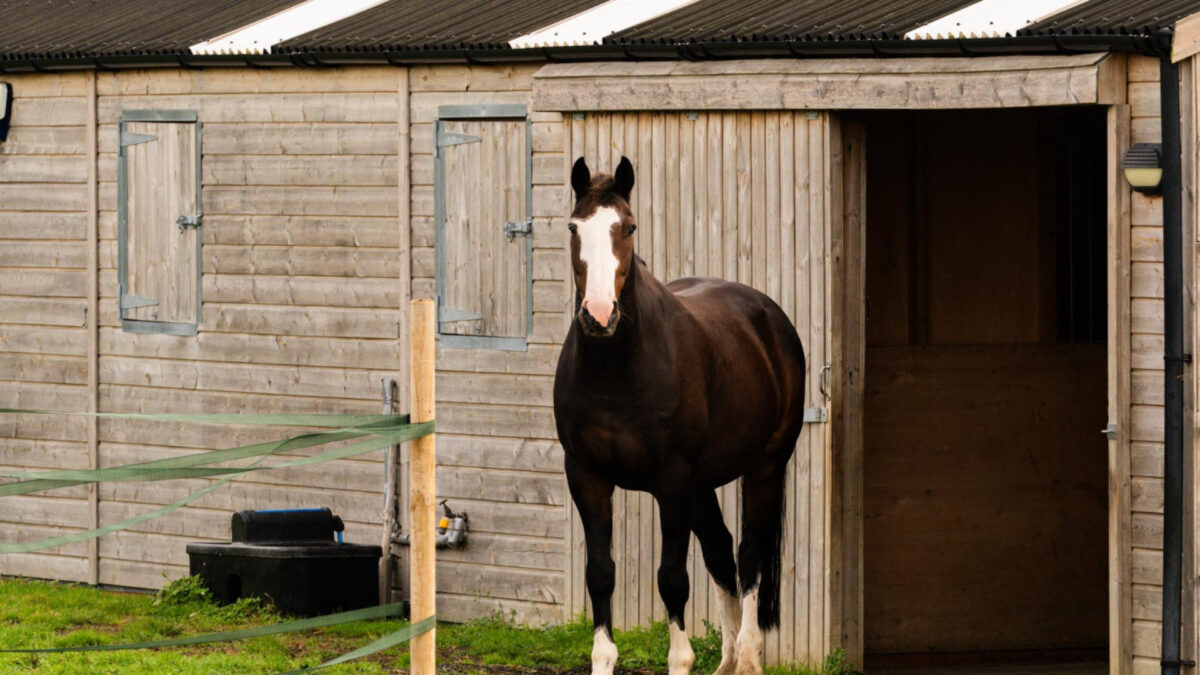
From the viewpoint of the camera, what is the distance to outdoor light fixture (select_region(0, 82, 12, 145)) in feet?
41.6

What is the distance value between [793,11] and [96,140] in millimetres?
4625

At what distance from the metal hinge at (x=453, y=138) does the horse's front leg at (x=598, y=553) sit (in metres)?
2.91

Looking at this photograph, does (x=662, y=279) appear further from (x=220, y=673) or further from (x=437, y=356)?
(x=220, y=673)

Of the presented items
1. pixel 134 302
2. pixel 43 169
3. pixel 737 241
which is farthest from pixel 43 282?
pixel 737 241

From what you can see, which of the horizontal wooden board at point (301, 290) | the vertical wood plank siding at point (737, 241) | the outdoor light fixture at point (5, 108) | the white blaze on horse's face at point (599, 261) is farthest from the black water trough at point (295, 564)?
the white blaze on horse's face at point (599, 261)

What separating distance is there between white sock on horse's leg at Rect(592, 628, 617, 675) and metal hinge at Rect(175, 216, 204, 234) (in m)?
4.72

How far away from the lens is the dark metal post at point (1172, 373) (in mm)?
8469

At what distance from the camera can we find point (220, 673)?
30.5 ft

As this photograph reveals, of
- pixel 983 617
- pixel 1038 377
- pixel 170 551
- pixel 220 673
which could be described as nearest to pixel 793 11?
pixel 1038 377

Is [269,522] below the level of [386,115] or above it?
below

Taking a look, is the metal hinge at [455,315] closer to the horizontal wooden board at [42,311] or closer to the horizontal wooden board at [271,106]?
the horizontal wooden board at [271,106]

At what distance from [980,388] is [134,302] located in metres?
5.00

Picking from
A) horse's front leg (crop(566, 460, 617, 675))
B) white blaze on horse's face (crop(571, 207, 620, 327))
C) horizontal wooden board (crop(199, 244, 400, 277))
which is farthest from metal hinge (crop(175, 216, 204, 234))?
white blaze on horse's face (crop(571, 207, 620, 327))

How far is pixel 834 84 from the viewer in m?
9.30
